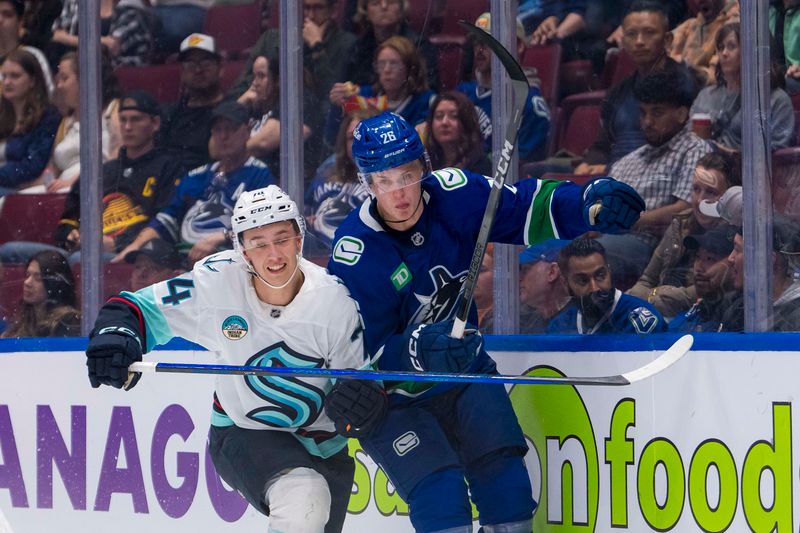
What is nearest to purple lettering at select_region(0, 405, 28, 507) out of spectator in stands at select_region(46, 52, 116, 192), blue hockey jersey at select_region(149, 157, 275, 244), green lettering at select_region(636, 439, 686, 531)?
spectator in stands at select_region(46, 52, 116, 192)

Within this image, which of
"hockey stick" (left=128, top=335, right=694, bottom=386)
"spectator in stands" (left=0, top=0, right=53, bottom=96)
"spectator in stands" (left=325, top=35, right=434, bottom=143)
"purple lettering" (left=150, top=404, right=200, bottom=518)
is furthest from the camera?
"spectator in stands" (left=0, top=0, right=53, bottom=96)

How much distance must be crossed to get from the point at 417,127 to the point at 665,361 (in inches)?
46.9

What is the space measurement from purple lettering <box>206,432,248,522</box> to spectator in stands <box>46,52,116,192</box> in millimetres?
1116

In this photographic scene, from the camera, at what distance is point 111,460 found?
441cm

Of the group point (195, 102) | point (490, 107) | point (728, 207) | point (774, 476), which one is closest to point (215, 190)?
point (195, 102)

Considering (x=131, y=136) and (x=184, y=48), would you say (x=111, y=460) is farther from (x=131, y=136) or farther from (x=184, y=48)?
(x=184, y=48)

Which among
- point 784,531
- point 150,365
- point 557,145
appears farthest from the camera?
point 557,145

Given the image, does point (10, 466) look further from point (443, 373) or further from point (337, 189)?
point (443, 373)

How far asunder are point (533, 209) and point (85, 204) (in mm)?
1864

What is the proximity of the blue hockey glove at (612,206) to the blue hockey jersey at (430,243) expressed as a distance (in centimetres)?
9

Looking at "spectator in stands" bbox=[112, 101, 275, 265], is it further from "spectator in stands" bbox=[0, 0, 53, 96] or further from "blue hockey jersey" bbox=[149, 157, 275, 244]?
"spectator in stands" bbox=[0, 0, 53, 96]

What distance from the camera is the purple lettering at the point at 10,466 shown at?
15.3 feet

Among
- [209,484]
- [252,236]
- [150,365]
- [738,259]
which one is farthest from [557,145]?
[209,484]

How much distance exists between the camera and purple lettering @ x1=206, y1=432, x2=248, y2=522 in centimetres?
404
